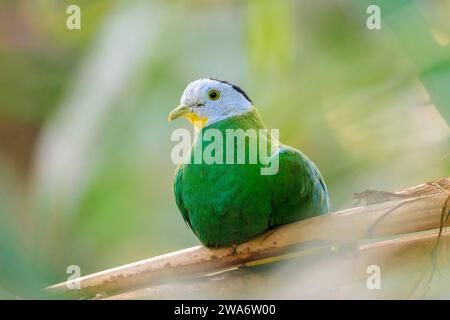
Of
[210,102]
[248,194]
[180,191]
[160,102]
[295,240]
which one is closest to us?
[295,240]

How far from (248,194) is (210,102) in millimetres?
422

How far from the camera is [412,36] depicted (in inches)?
69.8

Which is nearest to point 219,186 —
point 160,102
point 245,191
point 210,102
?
point 245,191

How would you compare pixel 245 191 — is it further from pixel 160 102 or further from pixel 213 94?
pixel 160 102

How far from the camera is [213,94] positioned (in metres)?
2.44

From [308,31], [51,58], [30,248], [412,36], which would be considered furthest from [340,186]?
[51,58]

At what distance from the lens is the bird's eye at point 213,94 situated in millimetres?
2438

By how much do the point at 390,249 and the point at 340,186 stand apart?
52 cm

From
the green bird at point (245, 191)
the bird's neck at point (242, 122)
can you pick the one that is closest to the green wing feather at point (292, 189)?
the green bird at point (245, 191)

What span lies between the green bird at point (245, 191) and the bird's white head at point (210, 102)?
16 cm

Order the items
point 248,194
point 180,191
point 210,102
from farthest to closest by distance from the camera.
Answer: point 210,102
point 180,191
point 248,194

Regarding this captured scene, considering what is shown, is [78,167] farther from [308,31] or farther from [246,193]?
[308,31]

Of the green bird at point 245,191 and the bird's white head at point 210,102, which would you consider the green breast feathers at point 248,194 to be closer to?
the green bird at point 245,191

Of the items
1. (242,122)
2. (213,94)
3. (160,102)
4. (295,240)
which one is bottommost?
(295,240)
